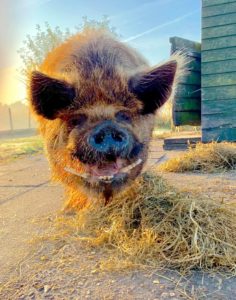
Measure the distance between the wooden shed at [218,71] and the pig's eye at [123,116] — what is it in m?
3.51

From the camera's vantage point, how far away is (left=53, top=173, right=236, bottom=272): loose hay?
1860mm

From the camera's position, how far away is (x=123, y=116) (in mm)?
2309

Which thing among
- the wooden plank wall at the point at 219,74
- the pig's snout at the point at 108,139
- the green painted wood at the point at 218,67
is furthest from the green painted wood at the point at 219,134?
the pig's snout at the point at 108,139

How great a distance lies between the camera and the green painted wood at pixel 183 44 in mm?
5855

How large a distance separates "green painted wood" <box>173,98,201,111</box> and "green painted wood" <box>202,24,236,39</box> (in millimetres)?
1080

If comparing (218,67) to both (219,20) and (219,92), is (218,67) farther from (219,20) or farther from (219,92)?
(219,20)

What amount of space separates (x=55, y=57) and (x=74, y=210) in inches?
47.7

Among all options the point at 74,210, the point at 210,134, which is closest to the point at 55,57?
the point at 74,210

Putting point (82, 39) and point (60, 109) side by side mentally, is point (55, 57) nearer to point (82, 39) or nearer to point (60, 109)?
point (82, 39)

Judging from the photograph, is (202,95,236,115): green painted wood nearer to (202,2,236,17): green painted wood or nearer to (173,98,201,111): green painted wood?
(173,98,201,111): green painted wood

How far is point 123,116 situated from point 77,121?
0.29 m

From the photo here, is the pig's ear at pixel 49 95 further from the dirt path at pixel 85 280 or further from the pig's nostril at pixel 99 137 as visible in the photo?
the dirt path at pixel 85 280

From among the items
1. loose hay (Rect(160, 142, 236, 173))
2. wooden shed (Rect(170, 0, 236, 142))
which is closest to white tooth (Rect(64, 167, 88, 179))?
loose hay (Rect(160, 142, 236, 173))

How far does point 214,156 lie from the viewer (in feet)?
14.8
